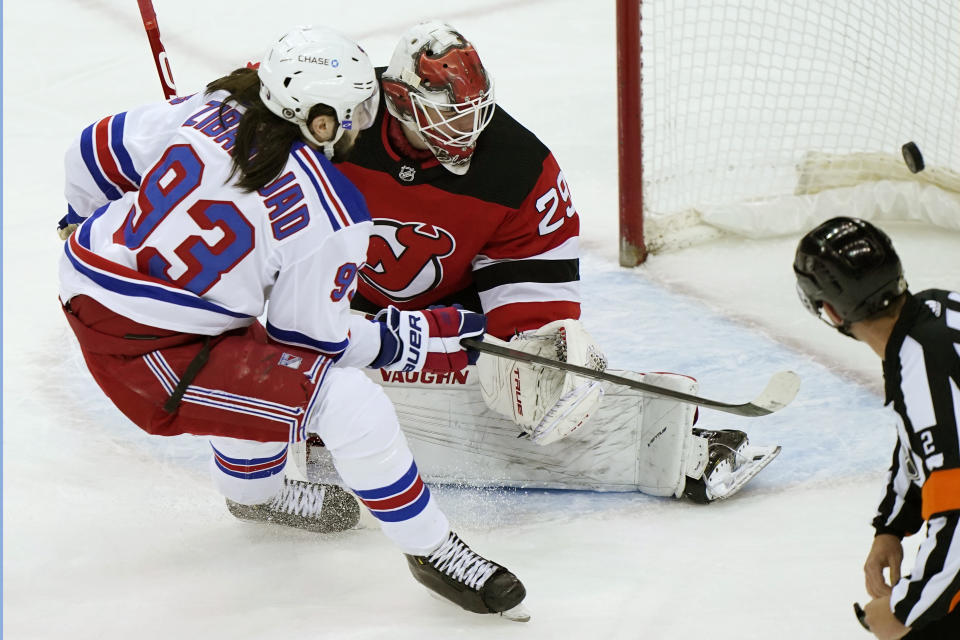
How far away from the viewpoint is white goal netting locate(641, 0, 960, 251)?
3809 millimetres

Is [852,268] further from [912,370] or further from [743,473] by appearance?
[743,473]

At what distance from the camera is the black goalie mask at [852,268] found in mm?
1365

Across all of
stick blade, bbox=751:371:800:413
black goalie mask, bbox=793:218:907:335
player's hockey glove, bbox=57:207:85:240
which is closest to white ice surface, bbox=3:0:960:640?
stick blade, bbox=751:371:800:413

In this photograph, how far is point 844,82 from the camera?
395cm

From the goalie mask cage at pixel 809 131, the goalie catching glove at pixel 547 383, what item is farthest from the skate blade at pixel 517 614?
the goalie mask cage at pixel 809 131

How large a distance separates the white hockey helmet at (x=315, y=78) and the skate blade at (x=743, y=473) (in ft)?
3.54

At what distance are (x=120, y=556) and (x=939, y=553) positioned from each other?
1540 mm

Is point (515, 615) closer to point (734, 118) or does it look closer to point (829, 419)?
point (829, 419)

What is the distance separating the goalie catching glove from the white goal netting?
1533 mm

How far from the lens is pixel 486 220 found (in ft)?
7.98

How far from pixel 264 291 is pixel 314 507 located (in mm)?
572

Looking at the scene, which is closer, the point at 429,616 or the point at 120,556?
the point at 429,616

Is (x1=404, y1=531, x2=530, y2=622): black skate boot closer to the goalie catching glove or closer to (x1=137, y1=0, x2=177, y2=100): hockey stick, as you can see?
the goalie catching glove

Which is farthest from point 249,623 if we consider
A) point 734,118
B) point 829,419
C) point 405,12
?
point 405,12
